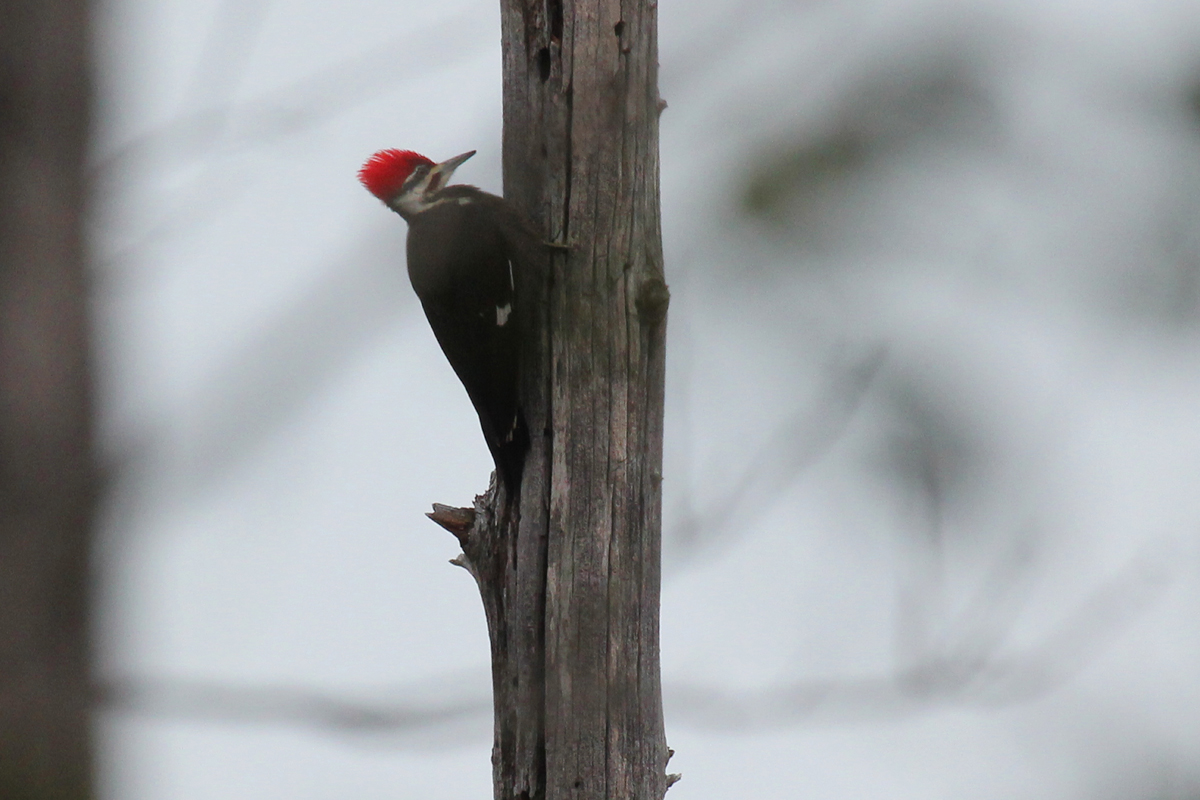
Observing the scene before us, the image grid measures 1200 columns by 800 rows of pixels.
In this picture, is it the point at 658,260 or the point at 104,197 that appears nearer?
the point at 104,197

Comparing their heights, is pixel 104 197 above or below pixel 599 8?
below

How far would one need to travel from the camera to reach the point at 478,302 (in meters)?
3.29

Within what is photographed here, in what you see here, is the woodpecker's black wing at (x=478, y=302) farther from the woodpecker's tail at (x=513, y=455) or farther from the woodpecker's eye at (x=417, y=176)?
the woodpecker's eye at (x=417, y=176)

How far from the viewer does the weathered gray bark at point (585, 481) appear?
8.59 ft

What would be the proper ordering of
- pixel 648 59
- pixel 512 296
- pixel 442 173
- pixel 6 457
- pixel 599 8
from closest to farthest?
1. pixel 6 457
2. pixel 648 59
3. pixel 599 8
4. pixel 512 296
5. pixel 442 173

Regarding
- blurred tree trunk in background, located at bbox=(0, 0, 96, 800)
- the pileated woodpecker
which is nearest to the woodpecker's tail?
the pileated woodpecker

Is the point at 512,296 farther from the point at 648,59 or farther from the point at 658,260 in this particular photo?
the point at 648,59

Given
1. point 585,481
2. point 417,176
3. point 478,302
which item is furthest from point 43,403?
point 417,176

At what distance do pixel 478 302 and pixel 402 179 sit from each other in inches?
44.6

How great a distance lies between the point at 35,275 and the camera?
885mm

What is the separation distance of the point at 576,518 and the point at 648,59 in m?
1.05

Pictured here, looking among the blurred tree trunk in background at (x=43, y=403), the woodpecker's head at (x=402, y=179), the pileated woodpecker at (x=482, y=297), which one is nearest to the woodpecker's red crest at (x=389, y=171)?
the woodpecker's head at (x=402, y=179)

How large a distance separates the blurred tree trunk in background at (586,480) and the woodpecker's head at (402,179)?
130 centimetres

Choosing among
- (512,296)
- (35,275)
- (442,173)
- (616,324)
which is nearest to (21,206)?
(35,275)
